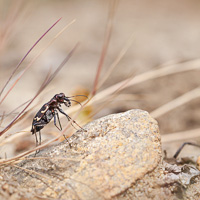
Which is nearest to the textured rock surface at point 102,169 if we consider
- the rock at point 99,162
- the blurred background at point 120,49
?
the rock at point 99,162

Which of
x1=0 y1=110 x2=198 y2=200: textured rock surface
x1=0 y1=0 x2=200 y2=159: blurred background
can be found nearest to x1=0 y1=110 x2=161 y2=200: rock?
x1=0 y1=110 x2=198 y2=200: textured rock surface

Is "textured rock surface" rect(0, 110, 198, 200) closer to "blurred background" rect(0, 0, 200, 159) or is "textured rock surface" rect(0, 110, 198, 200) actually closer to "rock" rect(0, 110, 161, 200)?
"rock" rect(0, 110, 161, 200)

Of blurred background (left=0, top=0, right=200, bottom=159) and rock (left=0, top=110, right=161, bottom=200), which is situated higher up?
blurred background (left=0, top=0, right=200, bottom=159)

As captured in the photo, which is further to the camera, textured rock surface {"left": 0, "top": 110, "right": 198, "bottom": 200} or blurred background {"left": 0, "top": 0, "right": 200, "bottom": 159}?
blurred background {"left": 0, "top": 0, "right": 200, "bottom": 159}

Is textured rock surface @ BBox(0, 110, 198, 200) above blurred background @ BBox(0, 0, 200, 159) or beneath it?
beneath

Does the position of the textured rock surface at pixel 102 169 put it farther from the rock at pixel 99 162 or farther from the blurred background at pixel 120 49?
the blurred background at pixel 120 49

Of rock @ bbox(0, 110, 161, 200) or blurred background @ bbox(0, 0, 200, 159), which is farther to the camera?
blurred background @ bbox(0, 0, 200, 159)

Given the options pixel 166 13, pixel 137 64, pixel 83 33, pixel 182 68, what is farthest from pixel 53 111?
pixel 166 13
